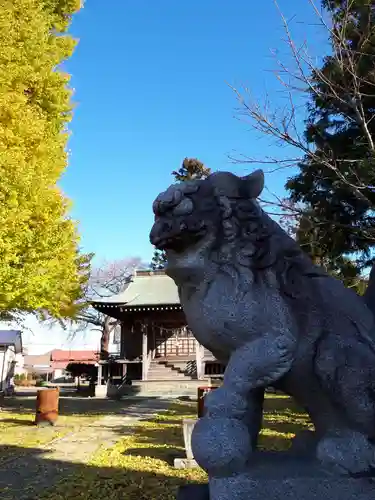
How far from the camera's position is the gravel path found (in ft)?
17.0

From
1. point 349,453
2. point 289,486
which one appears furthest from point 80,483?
point 349,453

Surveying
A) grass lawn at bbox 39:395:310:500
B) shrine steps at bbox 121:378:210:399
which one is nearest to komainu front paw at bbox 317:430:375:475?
grass lawn at bbox 39:395:310:500

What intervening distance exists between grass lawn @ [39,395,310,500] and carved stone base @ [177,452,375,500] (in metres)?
3.33

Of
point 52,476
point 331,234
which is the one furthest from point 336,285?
point 331,234

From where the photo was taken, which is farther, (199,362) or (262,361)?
(199,362)

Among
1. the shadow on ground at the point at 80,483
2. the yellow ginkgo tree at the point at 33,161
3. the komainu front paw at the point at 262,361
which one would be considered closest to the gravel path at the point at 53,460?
the shadow on ground at the point at 80,483

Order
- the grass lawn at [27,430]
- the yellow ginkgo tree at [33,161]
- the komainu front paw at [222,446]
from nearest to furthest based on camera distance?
the komainu front paw at [222,446] < the grass lawn at [27,430] < the yellow ginkgo tree at [33,161]

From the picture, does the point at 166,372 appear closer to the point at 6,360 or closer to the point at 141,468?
the point at 6,360

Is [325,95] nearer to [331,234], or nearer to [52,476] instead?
[331,234]

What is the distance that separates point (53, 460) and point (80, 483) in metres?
1.51

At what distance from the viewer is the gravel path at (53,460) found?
5.20 metres

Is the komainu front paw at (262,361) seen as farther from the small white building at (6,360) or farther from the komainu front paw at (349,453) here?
the small white building at (6,360)

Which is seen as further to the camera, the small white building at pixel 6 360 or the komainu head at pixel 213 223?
the small white building at pixel 6 360

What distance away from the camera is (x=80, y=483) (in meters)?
5.30
